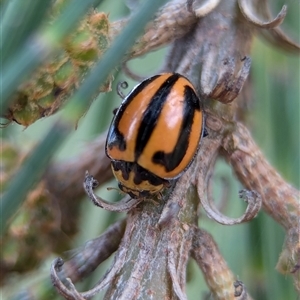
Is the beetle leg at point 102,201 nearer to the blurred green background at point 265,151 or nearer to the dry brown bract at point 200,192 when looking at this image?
the dry brown bract at point 200,192

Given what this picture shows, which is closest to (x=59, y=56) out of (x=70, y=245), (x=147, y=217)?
(x=147, y=217)

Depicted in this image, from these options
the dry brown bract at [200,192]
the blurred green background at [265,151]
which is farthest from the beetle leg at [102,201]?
the blurred green background at [265,151]

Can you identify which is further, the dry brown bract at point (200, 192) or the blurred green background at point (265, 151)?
the blurred green background at point (265, 151)

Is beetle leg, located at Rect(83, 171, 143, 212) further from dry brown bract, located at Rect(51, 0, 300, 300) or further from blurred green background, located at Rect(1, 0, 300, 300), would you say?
blurred green background, located at Rect(1, 0, 300, 300)

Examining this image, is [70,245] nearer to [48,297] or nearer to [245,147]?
[48,297]

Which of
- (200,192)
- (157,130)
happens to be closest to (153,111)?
(157,130)

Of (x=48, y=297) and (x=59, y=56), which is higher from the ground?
(x=59, y=56)

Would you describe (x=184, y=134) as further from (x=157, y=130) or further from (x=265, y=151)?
(x=265, y=151)
